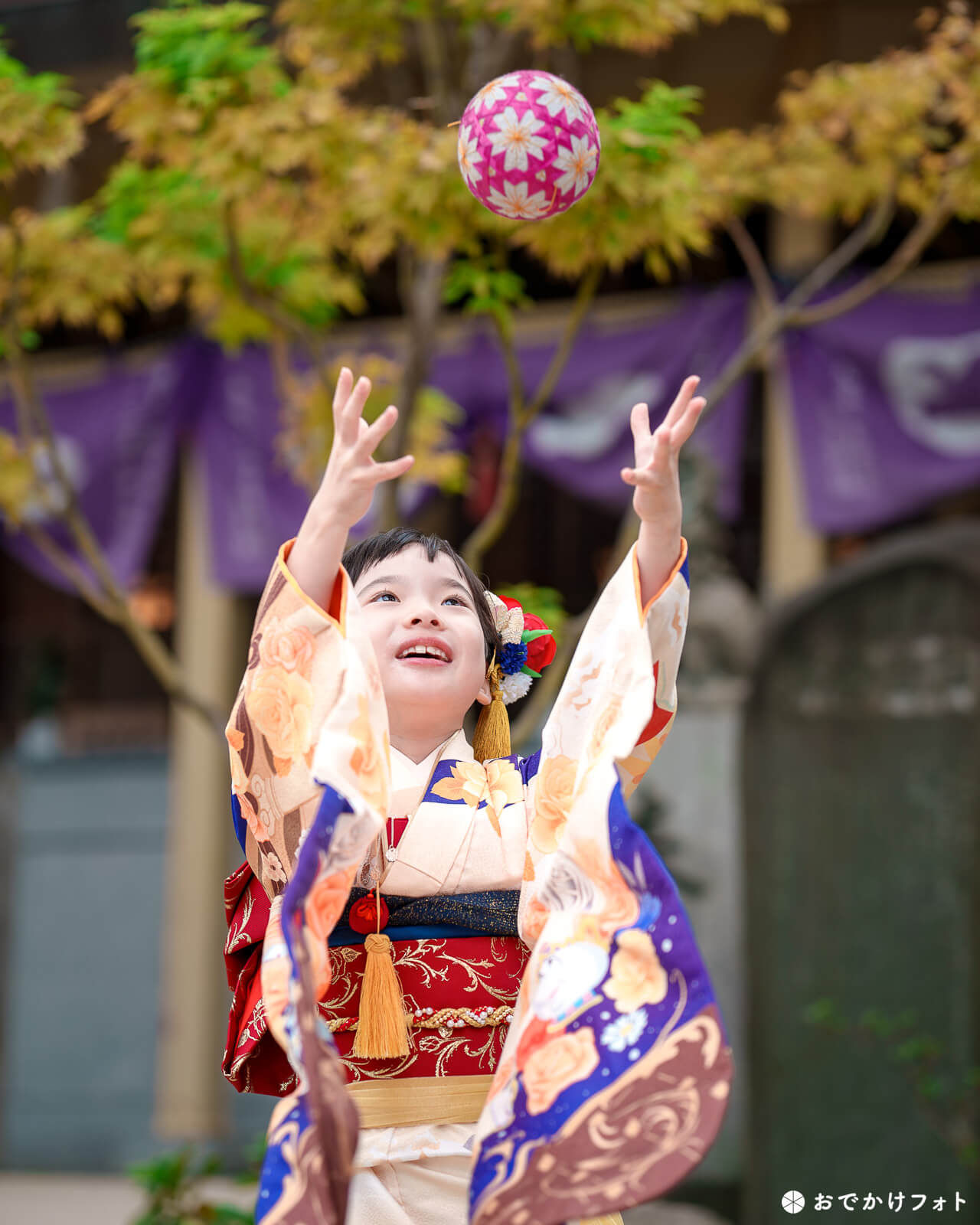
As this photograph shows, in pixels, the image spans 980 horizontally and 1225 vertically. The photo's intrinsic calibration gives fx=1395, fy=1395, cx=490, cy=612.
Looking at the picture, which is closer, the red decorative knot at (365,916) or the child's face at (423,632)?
the red decorative knot at (365,916)

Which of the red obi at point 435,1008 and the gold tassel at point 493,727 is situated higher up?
the gold tassel at point 493,727

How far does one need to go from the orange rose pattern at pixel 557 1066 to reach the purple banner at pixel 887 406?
5.74 metres

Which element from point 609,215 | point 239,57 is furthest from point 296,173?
point 609,215

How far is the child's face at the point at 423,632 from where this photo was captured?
2.65m

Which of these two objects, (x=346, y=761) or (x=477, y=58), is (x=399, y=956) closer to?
(x=346, y=761)

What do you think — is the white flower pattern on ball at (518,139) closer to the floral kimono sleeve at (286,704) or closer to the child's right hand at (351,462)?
the child's right hand at (351,462)

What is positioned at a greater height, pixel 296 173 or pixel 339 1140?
pixel 296 173

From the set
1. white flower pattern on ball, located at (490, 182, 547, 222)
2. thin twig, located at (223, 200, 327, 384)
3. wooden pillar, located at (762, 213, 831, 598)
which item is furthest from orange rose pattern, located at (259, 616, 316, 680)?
wooden pillar, located at (762, 213, 831, 598)

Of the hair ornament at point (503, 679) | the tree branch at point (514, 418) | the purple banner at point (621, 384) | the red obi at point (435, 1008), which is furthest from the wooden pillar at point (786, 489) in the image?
the red obi at point (435, 1008)

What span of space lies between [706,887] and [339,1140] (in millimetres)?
5049

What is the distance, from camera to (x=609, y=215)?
422cm

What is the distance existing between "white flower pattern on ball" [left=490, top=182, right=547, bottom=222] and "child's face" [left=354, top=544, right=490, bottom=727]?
96 centimetres

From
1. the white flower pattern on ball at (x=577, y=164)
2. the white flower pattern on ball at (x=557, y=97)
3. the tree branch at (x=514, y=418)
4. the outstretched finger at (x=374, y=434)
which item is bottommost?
the outstretched finger at (x=374, y=434)

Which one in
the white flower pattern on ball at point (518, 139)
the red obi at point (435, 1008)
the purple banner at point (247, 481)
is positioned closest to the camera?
the red obi at point (435, 1008)
